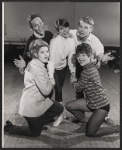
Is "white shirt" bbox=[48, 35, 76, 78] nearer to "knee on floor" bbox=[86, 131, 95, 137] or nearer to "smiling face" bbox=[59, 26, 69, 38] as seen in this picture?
"smiling face" bbox=[59, 26, 69, 38]

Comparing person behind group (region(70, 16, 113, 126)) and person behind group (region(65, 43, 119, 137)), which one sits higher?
person behind group (region(70, 16, 113, 126))

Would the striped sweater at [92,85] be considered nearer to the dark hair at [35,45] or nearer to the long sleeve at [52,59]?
the long sleeve at [52,59]

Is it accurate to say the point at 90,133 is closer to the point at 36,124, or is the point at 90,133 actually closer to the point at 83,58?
the point at 36,124

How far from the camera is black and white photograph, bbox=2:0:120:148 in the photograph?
3.96 m

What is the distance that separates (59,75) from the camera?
4562mm

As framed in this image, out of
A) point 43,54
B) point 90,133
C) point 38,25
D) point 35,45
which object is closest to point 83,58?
point 43,54

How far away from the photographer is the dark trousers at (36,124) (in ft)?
13.1

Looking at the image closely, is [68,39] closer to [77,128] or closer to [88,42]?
[88,42]

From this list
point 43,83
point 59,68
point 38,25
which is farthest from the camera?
point 59,68

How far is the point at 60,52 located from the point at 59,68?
24 centimetres

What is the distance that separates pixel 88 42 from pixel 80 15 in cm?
50

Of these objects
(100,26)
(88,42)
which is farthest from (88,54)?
(100,26)

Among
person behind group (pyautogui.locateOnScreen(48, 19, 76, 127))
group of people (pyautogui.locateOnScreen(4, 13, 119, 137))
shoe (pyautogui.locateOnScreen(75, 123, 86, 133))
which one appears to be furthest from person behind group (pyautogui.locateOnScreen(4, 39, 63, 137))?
shoe (pyautogui.locateOnScreen(75, 123, 86, 133))

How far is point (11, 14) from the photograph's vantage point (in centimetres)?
411
